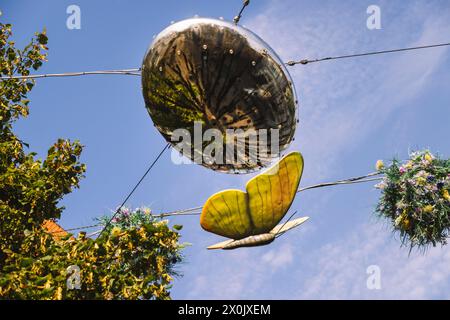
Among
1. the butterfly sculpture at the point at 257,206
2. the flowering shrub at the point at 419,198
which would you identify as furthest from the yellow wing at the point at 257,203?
the flowering shrub at the point at 419,198

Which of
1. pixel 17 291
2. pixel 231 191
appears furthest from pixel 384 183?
pixel 17 291

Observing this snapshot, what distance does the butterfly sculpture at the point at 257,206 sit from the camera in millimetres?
8773

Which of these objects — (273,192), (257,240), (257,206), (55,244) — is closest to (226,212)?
(257,206)

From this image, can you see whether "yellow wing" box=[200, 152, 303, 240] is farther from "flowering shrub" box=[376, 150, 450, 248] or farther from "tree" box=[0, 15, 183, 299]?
"flowering shrub" box=[376, 150, 450, 248]

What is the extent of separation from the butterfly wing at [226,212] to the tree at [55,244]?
0.60m

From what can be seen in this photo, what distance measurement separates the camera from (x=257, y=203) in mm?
8898

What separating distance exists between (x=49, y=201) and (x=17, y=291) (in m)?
2.71

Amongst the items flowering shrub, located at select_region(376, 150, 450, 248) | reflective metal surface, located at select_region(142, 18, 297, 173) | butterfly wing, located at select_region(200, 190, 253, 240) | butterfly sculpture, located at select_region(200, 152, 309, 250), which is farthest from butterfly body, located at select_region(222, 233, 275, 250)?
reflective metal surface, located at select_region(142, 18, 297, 173)

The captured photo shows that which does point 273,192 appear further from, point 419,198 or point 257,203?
point 419,198

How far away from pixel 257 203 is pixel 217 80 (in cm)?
316

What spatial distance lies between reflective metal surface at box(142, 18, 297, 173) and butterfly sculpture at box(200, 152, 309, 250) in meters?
2.08

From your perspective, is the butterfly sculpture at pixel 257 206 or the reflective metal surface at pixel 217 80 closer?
the reflective metal surface at pixel 217 80

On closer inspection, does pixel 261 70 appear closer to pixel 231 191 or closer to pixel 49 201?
pixel 231 191

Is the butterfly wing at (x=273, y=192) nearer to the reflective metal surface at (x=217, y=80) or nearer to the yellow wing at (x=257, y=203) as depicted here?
the yellow wing at (x=257, y=203)
